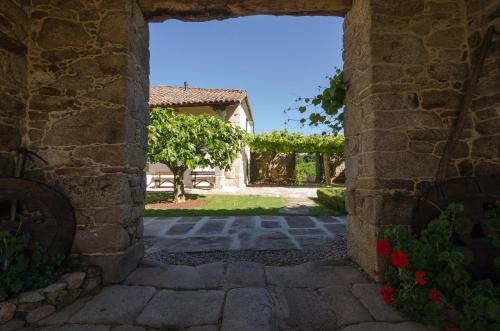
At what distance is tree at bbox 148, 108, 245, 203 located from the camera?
741cm

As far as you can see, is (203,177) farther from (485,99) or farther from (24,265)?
(485,99)

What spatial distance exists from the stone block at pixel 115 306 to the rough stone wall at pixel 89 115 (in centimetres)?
22

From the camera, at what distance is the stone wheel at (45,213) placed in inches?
86.0

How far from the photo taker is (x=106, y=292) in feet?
7.17

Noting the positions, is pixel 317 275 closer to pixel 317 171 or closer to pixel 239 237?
pixel 239 237

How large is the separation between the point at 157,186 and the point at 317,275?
11452 mm

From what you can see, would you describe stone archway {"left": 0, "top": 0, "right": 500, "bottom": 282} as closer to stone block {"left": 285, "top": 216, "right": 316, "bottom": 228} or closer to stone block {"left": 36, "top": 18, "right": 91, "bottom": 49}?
stone block {"left": 36, "top": 18, "right": 91, "bottom": 49}

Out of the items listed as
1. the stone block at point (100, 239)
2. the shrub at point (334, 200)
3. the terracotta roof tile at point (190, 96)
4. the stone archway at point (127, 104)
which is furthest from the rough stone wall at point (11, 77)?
the terracotta roof tile at point (190, 96)

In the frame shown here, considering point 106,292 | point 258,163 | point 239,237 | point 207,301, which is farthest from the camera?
point 258,163

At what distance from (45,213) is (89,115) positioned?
92cm

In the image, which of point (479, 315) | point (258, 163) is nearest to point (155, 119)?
point (479, 315)

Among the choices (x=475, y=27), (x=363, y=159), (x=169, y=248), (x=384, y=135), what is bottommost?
(x=169, y=248)

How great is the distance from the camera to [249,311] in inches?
74.3

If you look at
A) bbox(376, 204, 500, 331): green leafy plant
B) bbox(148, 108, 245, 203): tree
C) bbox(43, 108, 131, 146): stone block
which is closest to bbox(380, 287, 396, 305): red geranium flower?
bbox(376, 204, 500, 331): green leafy plant
